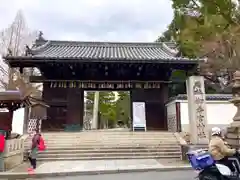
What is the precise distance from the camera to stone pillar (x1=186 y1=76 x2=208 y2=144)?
462 inches

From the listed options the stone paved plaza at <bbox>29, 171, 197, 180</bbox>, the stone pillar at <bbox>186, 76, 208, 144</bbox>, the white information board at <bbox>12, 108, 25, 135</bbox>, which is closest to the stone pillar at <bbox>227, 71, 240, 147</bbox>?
the stone paved plaza at <bbox>29, 171, 197, 180</bbox>

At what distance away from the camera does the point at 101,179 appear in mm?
7586

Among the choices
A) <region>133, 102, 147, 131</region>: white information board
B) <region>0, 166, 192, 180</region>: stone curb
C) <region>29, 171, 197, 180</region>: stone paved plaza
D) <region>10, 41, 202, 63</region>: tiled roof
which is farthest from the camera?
<region>10, 41, 202, 63</region>: tiled roof

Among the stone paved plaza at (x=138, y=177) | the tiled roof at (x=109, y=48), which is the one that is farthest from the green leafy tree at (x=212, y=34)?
the stone paved plaza at (x=138, y=177)

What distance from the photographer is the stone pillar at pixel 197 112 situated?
11.7 metres

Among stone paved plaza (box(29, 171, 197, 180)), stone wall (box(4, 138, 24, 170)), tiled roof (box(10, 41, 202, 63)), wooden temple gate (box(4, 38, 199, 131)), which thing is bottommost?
stone paved plaza (box(29, 171, 197, 180))

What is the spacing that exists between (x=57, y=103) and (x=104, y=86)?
357 centimetres

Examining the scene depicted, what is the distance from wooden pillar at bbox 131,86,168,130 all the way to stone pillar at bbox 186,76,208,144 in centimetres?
474

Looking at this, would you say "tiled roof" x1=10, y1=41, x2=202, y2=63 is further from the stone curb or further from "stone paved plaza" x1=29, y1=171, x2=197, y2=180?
"stone paved plaza" x1=29, y1=171, x2=197, y2=180

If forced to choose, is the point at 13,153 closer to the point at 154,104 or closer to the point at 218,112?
the point at 154,104

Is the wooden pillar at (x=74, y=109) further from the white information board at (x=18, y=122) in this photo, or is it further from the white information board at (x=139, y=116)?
the white information board at (x=139, y=116)

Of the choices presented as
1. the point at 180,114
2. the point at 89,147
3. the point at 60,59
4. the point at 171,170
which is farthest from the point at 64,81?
the point at 171,170

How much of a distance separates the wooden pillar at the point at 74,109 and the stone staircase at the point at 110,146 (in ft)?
6.39

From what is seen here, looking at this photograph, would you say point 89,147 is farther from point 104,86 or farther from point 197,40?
point 197,40
